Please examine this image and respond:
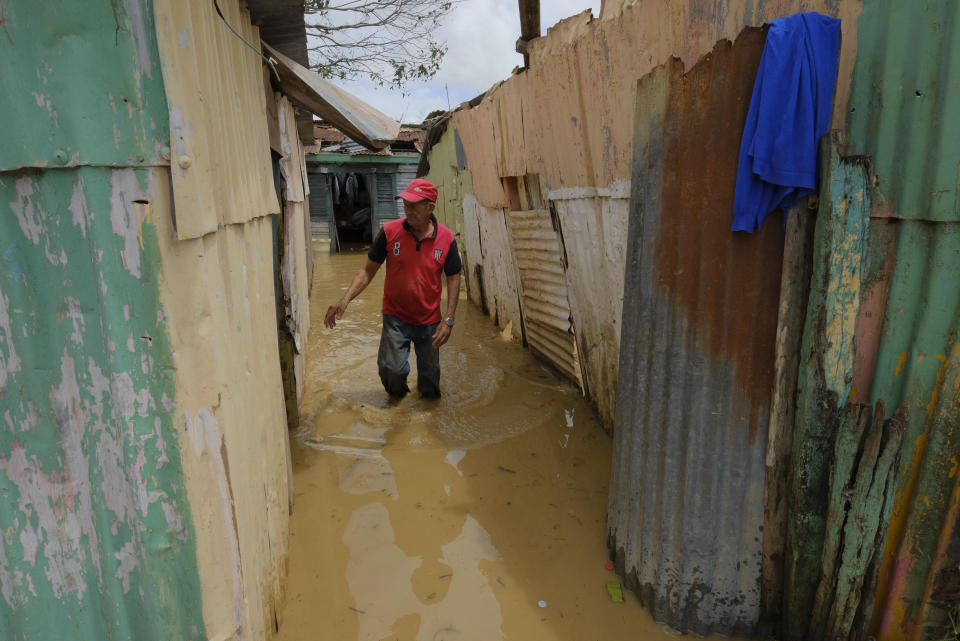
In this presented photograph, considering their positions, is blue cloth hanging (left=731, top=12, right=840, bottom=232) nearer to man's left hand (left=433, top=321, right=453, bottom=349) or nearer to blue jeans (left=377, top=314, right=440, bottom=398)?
man's left hand (left=433, top=321, right=453, bottom=349)

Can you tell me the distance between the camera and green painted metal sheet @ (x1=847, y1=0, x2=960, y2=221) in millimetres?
1854

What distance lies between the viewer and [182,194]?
149cm

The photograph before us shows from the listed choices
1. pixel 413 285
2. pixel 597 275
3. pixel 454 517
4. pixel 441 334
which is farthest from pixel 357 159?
pixel 454 517

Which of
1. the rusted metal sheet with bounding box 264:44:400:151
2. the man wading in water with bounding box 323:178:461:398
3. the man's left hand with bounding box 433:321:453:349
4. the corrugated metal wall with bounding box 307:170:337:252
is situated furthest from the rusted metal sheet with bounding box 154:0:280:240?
the corrugated metal wall with bounding box 307:170:337:252

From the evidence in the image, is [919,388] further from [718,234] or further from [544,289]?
[544,289]

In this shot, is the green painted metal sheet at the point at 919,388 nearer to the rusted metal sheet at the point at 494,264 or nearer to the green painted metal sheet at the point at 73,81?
the green painted metal sheet at the point at 73,81

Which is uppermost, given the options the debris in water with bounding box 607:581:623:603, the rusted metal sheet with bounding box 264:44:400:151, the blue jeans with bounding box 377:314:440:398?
the rusted metal sheet with bounding box 264:44:400:151

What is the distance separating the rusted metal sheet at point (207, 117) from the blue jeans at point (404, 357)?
220 cm

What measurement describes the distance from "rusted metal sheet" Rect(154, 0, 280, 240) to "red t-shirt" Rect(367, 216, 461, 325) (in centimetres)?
180

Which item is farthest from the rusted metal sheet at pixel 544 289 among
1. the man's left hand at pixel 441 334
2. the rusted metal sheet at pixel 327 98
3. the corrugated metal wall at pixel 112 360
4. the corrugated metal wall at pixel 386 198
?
the corrugated metal wall at pixel 386 198

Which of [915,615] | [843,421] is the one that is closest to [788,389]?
[843,421]

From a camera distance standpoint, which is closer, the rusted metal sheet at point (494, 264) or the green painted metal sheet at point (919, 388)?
the green painted metal sheet at point (919, 388)

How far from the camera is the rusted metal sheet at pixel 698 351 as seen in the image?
2.32 m

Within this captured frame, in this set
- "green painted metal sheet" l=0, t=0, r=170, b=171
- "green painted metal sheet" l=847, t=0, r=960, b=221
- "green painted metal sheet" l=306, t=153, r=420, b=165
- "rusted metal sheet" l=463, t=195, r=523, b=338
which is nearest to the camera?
"green painted metal sheet" l=0, t=0, r=170, b=171
